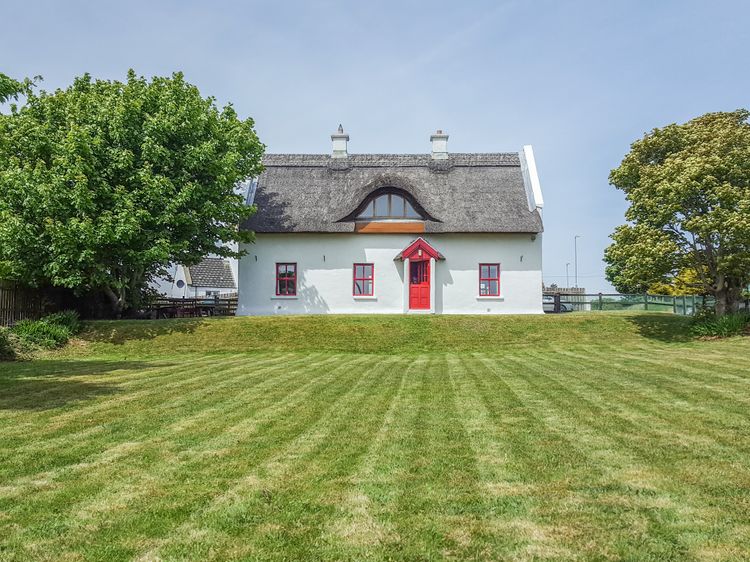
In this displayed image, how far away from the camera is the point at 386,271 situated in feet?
92.0

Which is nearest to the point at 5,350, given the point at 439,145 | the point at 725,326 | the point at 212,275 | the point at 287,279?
the point at 287,279

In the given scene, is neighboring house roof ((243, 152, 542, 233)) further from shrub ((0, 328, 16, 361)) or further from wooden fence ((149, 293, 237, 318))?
shrub ((0, 328, 16, 361))

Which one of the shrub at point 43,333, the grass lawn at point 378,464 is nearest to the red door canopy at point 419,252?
the grass lawn at point 378,464

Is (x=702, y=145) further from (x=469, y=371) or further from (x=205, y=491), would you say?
(x=205, y=491)

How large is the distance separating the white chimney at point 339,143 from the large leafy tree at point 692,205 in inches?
578

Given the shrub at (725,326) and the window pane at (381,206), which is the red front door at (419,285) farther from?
the shrub at (725,326)

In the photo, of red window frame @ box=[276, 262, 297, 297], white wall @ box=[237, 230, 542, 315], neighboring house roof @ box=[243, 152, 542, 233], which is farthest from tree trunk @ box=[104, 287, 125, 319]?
red window frame @ box=[276, 262, 297, 297]

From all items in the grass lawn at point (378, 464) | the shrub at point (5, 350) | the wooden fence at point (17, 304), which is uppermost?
the wooden fence at point (17, 304)

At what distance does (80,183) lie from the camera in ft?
65.9

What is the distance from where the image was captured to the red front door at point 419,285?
2775cm

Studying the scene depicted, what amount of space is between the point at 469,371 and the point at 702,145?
14.3 metres

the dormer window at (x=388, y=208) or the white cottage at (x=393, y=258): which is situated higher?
the dormer window at (x=388, y=208)

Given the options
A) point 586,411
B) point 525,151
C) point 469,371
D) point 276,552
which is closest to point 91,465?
point 276,552

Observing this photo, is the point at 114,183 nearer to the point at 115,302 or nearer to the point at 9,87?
the point at 115,302
